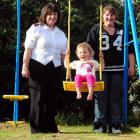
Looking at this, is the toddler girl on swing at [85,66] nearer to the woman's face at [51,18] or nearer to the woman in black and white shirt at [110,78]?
the woman in black and white shirt at [110,78]

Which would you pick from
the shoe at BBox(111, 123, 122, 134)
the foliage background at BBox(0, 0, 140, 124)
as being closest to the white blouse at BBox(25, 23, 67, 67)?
the shoe at BBox(111, 123, 122, 134)

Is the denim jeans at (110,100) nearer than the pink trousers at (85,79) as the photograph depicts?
No

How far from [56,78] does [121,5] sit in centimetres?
307

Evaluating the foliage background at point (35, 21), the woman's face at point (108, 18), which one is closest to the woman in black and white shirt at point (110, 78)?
the woman's face at point (108, 18)

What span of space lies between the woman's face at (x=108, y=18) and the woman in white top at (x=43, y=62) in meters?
0.68

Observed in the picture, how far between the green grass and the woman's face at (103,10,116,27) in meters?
1.58

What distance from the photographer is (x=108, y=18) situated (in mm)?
7109

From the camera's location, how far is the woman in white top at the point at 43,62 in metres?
6.81

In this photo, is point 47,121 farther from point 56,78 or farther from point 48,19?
point 48,19

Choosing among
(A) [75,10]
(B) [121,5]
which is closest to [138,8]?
(B) [121,5]

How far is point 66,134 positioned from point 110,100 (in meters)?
0.84

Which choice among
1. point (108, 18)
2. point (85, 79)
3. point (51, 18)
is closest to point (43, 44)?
point (51, 18)

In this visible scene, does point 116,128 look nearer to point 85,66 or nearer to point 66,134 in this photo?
point 66,134

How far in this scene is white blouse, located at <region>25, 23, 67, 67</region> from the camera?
22.3 ft
